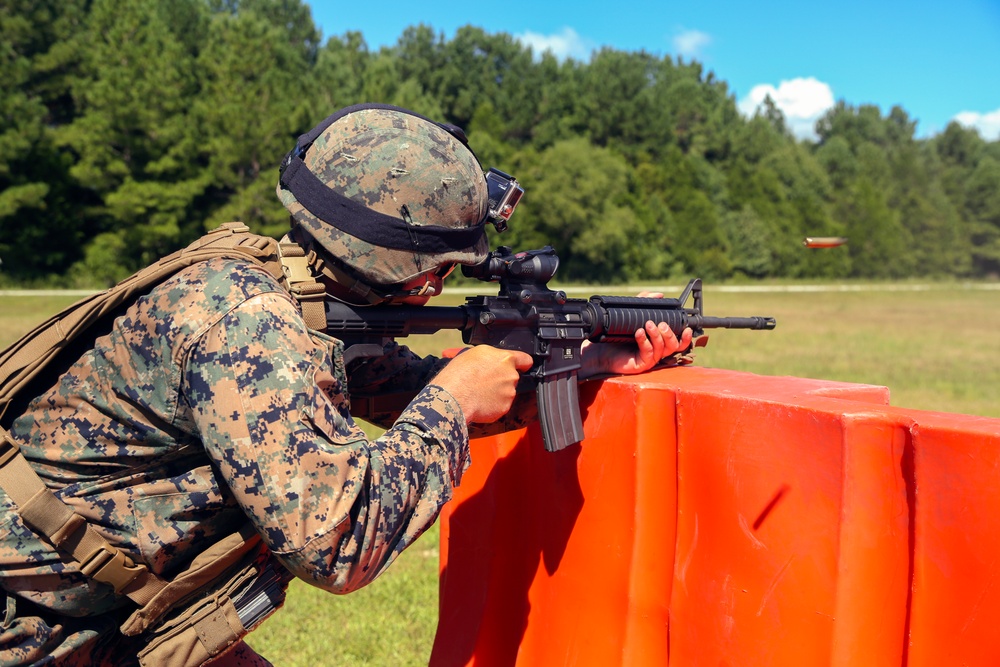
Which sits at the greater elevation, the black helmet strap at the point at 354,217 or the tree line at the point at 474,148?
the tree line at the point at 474,148

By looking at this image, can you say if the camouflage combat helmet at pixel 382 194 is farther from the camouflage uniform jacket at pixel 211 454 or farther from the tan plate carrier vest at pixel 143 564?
the camouflage uniform jacket at pixel 211 454

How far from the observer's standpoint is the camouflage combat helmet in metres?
2.24

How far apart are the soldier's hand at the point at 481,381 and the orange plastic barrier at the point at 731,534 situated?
532mm

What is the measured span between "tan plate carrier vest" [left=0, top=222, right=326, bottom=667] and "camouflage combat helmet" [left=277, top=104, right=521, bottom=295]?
14 cm

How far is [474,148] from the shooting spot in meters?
43.6

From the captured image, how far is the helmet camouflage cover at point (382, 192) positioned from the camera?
2.24 metres

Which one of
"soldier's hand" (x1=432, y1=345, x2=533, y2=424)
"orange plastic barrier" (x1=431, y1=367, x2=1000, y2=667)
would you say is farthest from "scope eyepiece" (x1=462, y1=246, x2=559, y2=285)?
"orange plastic barrier" (x1=431, y1=367, x2=1000, y2=667)

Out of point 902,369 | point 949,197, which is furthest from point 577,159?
point 949,197

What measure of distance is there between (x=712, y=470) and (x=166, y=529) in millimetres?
1569

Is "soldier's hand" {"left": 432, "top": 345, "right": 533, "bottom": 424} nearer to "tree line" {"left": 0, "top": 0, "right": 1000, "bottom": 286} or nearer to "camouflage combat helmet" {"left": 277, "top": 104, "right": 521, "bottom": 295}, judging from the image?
"camouflage combat helmet" {"left": 277, "top": 104, "right": 521, "bottom": 295}

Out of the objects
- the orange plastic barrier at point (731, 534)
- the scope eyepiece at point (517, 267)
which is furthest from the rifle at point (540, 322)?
the orange plastic barrier at point (731, 534)

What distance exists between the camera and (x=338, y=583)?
190 cm

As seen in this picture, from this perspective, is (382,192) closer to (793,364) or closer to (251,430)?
(251,430)

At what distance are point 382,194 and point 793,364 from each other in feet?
39.1
